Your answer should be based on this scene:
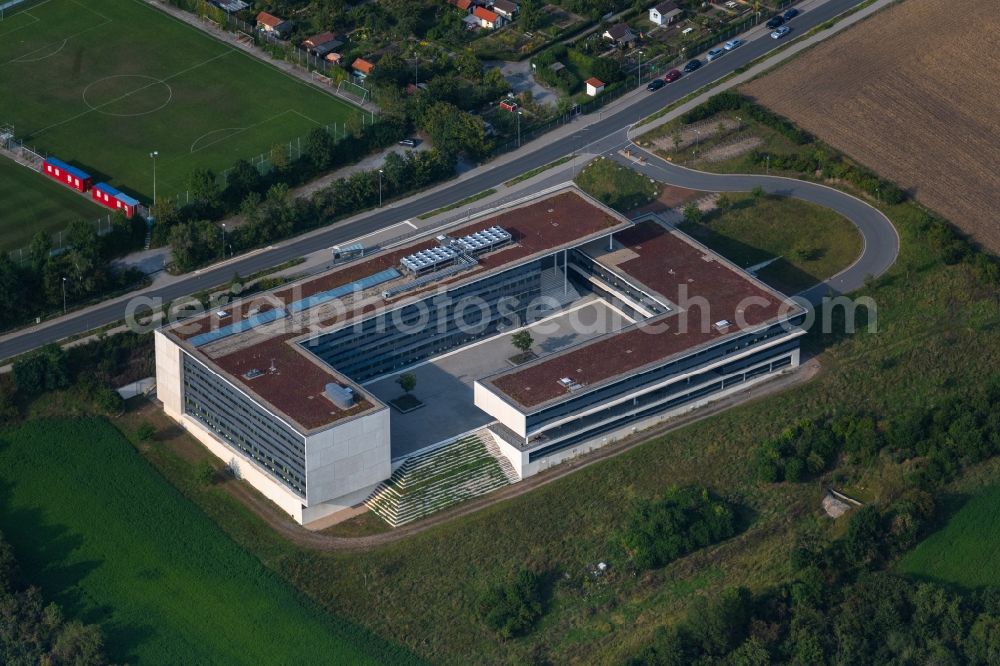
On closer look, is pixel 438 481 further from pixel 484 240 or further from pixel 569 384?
pixel 484 240

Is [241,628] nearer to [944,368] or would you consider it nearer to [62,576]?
[62,576]

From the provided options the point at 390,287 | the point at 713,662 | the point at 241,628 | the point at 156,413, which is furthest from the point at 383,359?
the point at 713,662

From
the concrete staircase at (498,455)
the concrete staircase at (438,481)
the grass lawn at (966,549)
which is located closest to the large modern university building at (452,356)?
the concrete staircase at (498,455)

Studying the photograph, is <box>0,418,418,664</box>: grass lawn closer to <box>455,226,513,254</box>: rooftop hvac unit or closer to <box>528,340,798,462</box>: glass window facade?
<box>528,340,798,462</box>: glass window facade

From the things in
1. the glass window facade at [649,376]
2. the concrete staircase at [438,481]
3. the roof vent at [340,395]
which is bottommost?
the concrete staircase at [438,481]

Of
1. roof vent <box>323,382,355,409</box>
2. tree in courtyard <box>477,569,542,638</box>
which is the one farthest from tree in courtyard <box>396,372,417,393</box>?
tree in courtyard <box>477,569,542,638</box>

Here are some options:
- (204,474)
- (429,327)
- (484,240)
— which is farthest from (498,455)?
(204,474)

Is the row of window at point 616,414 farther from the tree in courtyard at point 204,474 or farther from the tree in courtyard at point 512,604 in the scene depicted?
the tree in courtyard at point 204,474
